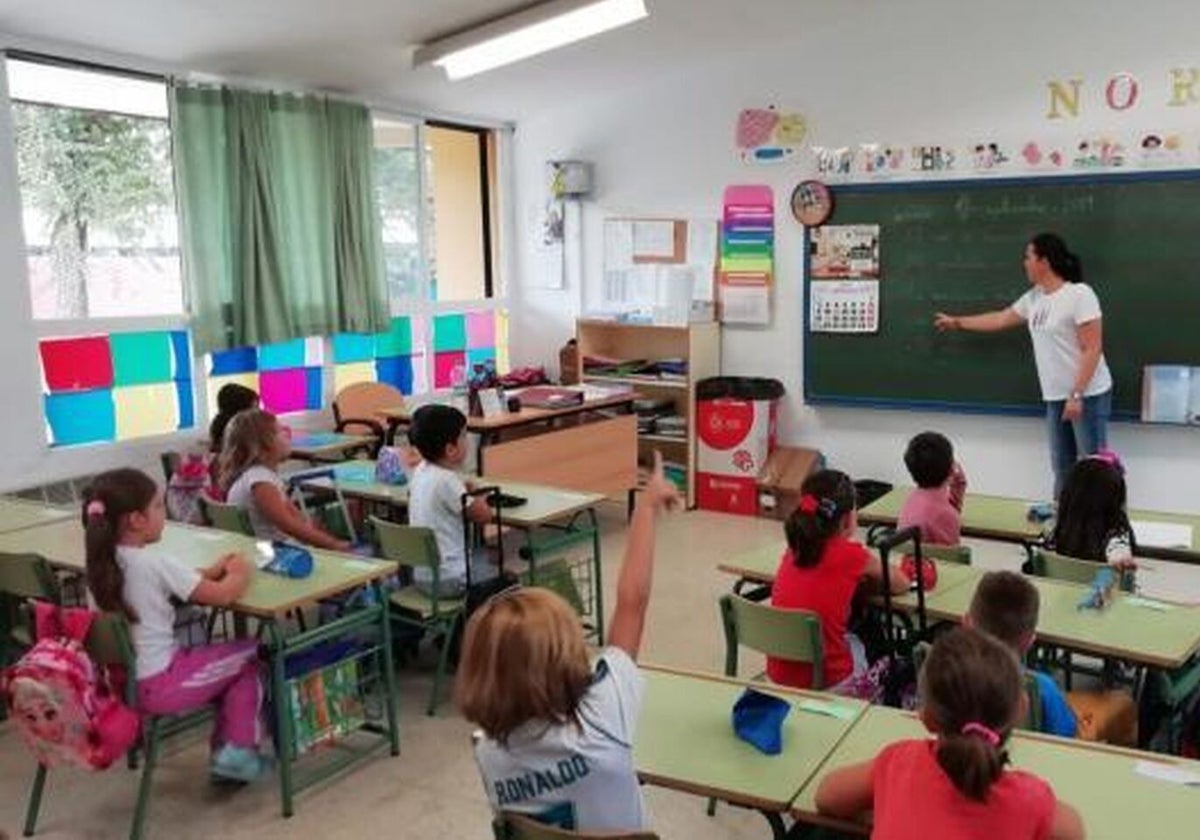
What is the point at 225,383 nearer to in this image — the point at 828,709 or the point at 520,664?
the point at 828,709

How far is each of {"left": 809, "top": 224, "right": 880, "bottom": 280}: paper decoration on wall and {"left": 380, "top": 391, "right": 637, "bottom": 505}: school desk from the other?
1.43 meters

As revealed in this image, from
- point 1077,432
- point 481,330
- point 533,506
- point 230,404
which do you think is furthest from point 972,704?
point 481,330

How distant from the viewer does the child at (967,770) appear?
1569 millimetres

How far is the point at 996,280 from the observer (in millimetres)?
6074

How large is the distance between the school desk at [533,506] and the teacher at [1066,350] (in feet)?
8.09

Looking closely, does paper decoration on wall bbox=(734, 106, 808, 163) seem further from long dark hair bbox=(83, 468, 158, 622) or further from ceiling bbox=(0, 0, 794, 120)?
long dark hair bbox=(83, 468, 158, 622)

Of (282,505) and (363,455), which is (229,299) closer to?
(363,455)

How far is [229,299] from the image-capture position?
5.73m

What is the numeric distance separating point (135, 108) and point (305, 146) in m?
0.95

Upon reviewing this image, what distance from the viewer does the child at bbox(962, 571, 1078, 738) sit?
2.22 meters

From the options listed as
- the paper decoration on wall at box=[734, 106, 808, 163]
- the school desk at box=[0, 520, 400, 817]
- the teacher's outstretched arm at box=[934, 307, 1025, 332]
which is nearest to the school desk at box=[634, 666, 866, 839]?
the school desk at box=[0, 520, 400, 817]

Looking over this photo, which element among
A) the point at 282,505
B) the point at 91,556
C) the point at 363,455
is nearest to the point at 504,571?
the point at 282,505

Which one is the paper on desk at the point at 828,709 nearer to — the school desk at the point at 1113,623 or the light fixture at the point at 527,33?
the school desk at the point at 1113,623

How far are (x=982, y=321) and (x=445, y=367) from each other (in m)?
3.47
